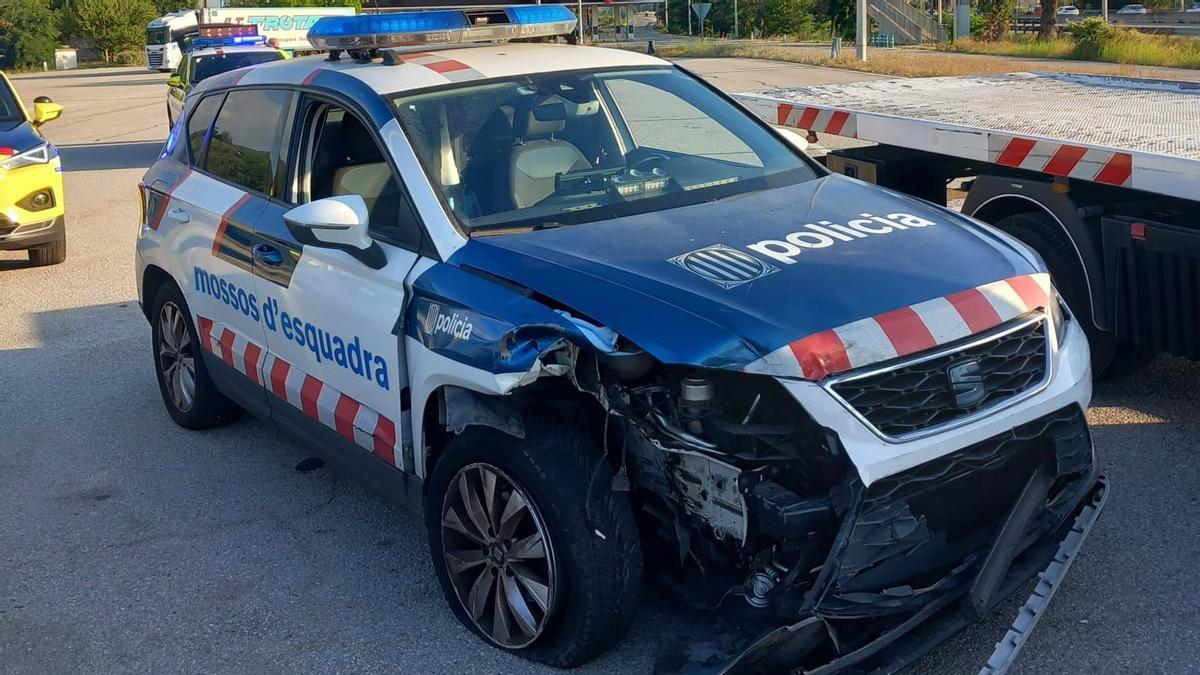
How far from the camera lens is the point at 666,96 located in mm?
5113

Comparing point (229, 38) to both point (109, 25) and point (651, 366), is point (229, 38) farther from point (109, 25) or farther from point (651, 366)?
point (109, 25)

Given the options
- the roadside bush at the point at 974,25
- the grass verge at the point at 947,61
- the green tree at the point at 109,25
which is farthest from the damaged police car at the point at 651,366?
the green tree at the point at 109,25

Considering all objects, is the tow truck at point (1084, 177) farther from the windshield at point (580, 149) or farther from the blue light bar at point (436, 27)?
the blue light bar at point (436, 27)

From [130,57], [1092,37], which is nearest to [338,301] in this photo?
[1092,37]

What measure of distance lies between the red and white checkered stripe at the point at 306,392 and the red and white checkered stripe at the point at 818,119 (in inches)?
141

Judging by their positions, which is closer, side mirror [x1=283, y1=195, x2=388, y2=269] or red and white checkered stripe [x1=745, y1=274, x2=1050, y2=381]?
red and white checkered stripe [x1=745, y1=274, x2=1050, y2=381]

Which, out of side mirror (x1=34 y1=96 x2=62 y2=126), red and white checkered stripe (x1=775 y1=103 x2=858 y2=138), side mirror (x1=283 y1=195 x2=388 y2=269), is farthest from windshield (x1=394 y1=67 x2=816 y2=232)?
side mirror (x1=34 y1=96 x2=62 y2=126)

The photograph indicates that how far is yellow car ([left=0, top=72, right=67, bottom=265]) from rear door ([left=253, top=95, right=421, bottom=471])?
6051 millimetres

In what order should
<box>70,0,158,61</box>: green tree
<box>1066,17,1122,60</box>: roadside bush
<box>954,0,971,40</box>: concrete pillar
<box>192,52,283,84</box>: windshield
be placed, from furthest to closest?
<box>70,0,158,61</box>: green tree < <box>954,0,971,40</box>: concrete pillar < <box>1066,17,1122,60</box>: roadside bush < <box>192,52,283,84</box>: windshield

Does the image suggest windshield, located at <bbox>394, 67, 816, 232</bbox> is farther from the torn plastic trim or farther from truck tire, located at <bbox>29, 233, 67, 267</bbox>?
truck tire, located at <bbox>29, 233, 67, 267</bbox>

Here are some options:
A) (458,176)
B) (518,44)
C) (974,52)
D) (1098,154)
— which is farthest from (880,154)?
(974,52)

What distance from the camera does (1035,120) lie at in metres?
6.17

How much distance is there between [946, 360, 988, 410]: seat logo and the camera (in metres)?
3.28

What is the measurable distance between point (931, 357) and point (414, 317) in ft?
5.26
